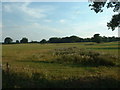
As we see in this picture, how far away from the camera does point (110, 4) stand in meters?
12.3

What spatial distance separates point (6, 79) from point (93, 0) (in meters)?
6.59

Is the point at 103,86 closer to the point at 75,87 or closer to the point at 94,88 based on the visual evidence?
the point at 94,88

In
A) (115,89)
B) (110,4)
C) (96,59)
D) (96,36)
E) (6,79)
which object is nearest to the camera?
(115,89)

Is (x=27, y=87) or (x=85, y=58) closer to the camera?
(x=27, y=87)

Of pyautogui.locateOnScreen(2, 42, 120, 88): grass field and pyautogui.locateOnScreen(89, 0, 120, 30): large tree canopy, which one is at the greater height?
pyautogui.locateOnScreen(89, 0, 120, 30): large tree canopy

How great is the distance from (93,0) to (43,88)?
232 inches

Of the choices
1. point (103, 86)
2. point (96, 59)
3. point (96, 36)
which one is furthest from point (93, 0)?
point (96, 36)

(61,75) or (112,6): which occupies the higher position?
(112,6)

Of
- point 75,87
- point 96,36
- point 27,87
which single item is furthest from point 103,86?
point 96,36

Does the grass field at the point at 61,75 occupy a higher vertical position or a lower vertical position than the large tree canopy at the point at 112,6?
A: lower

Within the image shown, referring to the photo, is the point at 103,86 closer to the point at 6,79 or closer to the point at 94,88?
the point at 94,88

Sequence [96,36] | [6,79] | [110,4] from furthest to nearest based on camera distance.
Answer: [96,36], [110,4], [6,79]

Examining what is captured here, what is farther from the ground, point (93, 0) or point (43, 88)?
point (93, 0)

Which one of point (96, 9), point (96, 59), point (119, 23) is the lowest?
point (96, 59)
